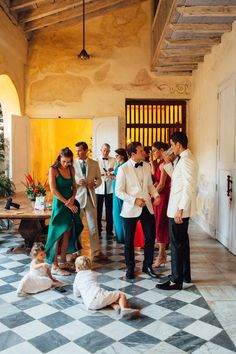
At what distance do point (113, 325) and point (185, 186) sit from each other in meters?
1.49

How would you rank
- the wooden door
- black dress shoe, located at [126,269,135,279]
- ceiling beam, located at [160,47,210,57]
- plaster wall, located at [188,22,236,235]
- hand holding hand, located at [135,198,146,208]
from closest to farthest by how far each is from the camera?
hand holding hand, located at [135,198,146,208]
black dress shoe, located at [126,269,135,279]
plaster wall, located at [188,22,236,235]
ceiling beam, located at [160,47,210,57]
the wooden door

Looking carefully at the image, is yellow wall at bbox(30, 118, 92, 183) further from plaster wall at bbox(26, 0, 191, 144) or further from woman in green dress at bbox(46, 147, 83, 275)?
woman in green dress at bbox(46, 147, 83, 275)

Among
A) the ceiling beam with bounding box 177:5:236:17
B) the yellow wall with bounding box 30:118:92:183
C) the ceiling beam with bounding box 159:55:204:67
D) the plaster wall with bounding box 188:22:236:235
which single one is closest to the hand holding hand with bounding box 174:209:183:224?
the plaster wall with bounding box 188:22:236:235

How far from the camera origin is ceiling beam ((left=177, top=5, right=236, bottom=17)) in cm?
507

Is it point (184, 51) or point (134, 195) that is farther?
point (184, 51)

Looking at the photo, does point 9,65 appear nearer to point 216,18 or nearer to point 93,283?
point 216,18

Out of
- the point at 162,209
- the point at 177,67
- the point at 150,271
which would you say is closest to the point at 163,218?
the point at 162,209

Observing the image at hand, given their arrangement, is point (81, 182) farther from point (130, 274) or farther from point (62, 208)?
point (130, 274)

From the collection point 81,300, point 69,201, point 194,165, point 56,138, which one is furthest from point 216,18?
point 56,138

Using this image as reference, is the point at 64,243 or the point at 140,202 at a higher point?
the point at 140,202

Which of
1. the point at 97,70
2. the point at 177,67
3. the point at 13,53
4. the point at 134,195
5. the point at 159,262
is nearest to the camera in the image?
the point at 134,195

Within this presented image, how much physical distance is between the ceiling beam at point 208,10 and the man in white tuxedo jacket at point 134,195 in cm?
215

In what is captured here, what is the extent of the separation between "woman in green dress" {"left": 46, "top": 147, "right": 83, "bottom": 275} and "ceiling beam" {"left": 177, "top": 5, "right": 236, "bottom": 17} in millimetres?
2508

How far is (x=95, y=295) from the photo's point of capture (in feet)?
11.1
